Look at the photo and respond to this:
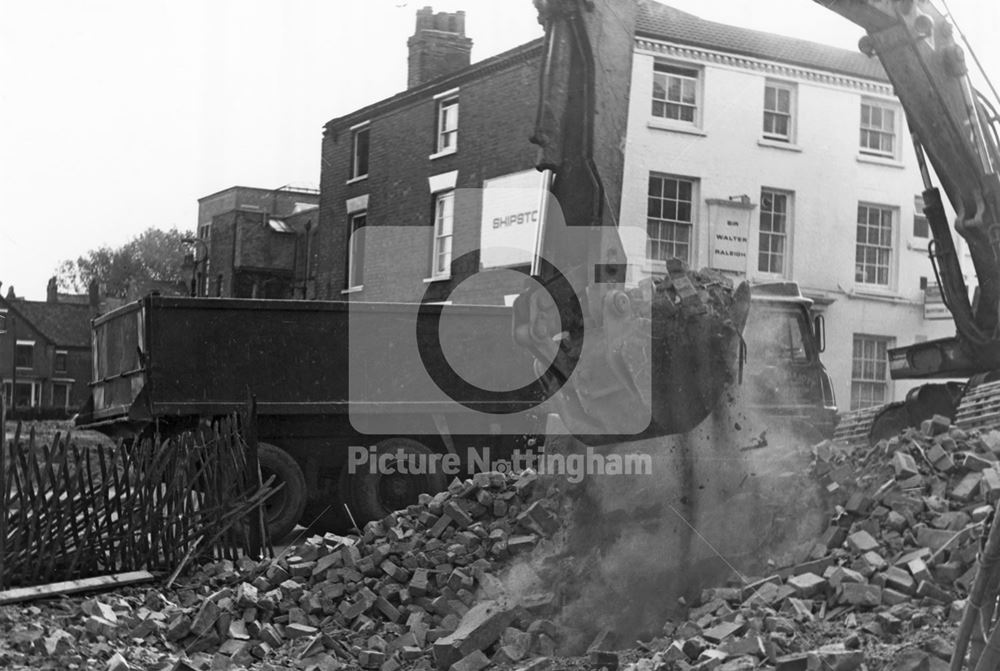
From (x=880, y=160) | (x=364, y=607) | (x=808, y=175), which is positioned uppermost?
(x=880, y=160)

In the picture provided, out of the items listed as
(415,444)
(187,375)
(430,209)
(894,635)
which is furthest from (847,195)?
(894,635)

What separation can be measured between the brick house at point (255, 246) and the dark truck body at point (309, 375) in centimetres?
1571

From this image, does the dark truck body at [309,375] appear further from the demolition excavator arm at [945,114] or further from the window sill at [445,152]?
the window sill at [445,152]

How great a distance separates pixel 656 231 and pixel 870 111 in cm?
514

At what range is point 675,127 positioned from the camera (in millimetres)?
21734

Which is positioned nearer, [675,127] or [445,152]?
[675,127]

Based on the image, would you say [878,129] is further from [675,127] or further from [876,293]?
[675,127]

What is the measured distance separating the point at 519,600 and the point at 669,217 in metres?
14.9

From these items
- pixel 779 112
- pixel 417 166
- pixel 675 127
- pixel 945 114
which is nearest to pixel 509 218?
pixel 417 166

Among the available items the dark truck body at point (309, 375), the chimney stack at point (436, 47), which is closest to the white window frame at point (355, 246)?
the chimney stack at point (436, 47)

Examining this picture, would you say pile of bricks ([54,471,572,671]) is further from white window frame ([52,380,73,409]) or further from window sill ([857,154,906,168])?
white window frame ([52,380,73,409])

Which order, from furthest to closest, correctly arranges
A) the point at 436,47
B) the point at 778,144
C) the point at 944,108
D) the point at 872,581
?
1. the point at 436,47
2. the point at 778,144
3. the point at 944,108
4. the point at 872,581

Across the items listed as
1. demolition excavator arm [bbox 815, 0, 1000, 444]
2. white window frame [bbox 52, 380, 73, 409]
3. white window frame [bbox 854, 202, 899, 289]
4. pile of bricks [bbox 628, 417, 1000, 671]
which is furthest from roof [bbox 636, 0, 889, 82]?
white window frame [bbox 52, 380, 73, 409]

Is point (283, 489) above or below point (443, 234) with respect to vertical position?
below
